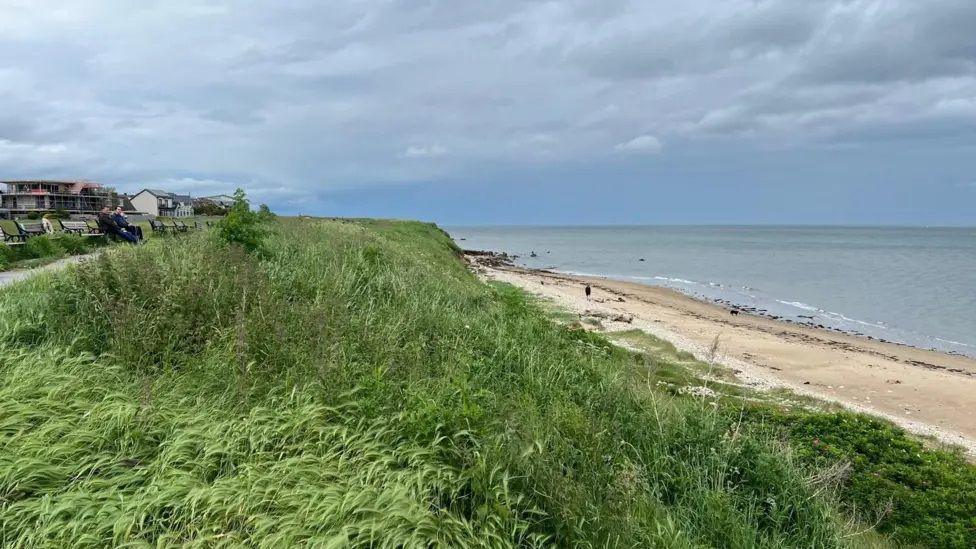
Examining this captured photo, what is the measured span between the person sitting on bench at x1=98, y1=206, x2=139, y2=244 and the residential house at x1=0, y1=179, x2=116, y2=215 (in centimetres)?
6532

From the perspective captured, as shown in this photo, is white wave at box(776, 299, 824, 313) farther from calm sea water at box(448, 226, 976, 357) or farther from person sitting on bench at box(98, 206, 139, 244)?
person sitting on bench at box(98, 206, 139, 244)

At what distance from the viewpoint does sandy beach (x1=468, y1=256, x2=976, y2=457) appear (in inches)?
524

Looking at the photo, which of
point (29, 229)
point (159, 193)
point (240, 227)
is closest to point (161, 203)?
point (159, 193)

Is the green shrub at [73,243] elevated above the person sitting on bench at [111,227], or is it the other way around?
the person sitting on bench at [111,227]

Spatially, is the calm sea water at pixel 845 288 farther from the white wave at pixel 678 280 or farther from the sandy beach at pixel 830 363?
the sandy beach at pixel 830 363

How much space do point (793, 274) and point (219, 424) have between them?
5836 cm

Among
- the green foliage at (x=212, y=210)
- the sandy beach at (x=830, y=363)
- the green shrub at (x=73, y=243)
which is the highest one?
the green foliage at (x=212, y=210)

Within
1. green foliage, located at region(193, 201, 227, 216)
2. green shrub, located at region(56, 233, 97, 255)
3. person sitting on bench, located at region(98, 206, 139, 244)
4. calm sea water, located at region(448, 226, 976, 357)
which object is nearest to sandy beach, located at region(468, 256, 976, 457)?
calm sea water, located at region(448, 226, 976, 357)

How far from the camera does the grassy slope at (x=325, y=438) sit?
387cm

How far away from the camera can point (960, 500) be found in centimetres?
693

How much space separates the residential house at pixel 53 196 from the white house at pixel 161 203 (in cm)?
363

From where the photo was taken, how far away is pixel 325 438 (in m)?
4.70

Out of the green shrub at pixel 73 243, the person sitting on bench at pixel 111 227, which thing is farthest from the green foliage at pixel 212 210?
the person sitting on bench at pixel 111 227

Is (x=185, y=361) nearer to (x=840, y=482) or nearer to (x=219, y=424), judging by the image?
(x=219, y=424)
